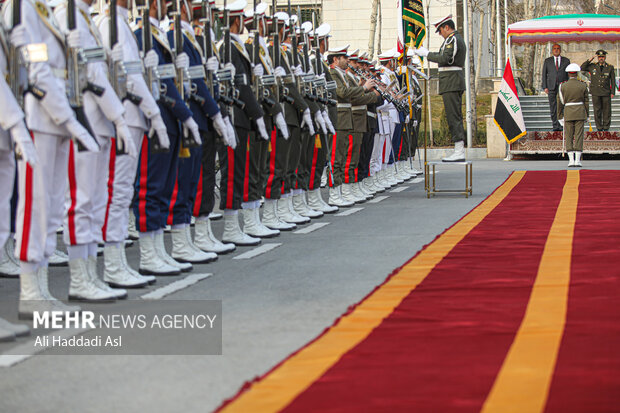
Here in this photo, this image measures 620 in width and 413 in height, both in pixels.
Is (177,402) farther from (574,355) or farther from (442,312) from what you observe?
(442,312)

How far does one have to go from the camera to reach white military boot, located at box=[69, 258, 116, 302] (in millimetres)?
6969

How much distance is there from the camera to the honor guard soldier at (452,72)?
48.8 feet

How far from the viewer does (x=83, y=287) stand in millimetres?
7004

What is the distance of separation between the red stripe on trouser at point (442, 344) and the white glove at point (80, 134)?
1913 millimetres

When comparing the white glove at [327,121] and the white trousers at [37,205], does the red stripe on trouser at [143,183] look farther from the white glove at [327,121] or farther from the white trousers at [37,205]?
the white glove at [327,121]

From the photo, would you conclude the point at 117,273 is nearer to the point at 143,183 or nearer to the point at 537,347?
the point at 143,183

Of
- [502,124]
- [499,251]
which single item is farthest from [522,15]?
[499,251]

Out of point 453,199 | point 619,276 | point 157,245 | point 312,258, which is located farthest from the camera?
point 453,199

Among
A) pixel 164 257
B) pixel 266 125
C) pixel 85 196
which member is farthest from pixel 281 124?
pixel 85 196

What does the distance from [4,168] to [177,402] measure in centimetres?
235

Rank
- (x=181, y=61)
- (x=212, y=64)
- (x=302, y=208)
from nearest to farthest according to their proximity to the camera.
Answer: (x=181, y=61) → (x=212, y=64) → (x=302, y=208)

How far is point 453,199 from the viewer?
15188 millimetres

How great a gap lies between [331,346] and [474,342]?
67 centimetres

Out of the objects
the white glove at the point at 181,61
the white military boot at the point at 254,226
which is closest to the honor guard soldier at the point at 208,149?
the white glove at the point at 181,61
